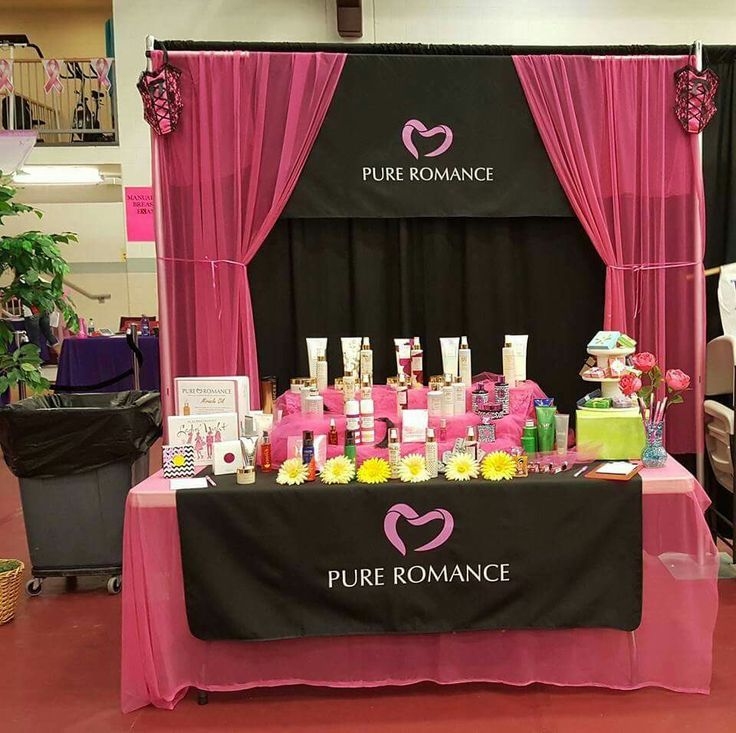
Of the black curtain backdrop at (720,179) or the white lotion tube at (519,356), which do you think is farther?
the black curtain backdrop at (720,179)

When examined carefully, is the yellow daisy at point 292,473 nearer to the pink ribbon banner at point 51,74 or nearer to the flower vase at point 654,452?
the flower vase at point 654,452

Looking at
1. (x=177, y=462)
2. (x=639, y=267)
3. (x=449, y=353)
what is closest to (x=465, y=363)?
(x=449, y=353)

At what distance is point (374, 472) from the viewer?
2.40 meters

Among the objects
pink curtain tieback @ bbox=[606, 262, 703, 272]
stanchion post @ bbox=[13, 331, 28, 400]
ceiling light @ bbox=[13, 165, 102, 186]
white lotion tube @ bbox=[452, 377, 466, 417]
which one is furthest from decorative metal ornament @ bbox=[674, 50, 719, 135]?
ceiling light @ bbox=[13, 165, 102, 186]

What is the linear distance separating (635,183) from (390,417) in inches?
66.3

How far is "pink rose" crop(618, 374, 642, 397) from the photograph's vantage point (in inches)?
101

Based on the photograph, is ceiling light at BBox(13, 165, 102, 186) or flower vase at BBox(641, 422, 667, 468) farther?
ceiling light at BBox(13, 165, 102, 186)

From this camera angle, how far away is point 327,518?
2373mm

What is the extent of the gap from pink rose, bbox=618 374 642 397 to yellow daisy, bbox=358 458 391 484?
2.67 ft

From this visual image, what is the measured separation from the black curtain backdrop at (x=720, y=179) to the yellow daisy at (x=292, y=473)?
246cm

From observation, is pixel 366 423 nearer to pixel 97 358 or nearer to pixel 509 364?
pixel 509 364

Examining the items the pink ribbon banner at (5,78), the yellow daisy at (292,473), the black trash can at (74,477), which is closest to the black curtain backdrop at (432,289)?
the black trash can at (74,477)

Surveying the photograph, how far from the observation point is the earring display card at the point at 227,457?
8.33 ft

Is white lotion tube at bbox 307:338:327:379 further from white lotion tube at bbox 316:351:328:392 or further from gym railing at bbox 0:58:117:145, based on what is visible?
gym railing at bbox 0:58:117:145
